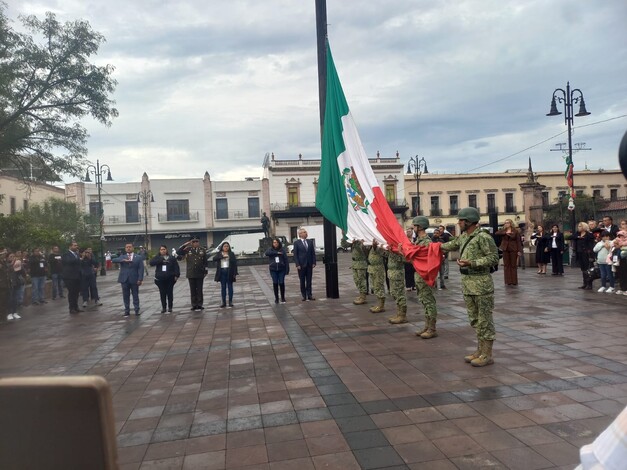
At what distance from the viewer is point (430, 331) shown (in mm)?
7496

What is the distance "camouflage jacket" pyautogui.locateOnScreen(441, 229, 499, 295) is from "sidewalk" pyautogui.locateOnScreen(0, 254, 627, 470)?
0.92 meters

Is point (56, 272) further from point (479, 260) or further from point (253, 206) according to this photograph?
point (253, 206)

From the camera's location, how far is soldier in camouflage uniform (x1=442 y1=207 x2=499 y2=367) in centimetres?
587

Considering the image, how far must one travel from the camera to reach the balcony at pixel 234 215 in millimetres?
53031

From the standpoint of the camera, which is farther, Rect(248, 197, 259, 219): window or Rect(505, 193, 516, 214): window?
Rect(505, 193, 516, 214): window

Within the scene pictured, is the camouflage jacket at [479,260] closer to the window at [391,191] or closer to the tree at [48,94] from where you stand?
the tree at [48,94]

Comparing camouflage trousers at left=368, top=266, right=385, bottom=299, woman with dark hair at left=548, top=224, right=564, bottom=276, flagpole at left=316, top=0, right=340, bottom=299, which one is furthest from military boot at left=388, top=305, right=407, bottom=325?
woman with dark hair at left=548, top=224, right=564, bottom=276

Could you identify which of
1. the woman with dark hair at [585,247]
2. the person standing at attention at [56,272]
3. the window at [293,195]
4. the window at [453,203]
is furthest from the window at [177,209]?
the woman with dark hair at [585,247]

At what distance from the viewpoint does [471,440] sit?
12.5ft

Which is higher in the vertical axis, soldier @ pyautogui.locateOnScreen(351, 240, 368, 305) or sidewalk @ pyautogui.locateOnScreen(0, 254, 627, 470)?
soldier @ pyautogui.locateOnScreen(351, 240, 368, 305)

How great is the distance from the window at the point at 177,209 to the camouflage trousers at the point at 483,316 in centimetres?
4871

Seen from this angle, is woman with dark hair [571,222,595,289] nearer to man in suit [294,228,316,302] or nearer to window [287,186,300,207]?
man in suit [294,228,316,302]

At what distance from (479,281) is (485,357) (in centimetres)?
89

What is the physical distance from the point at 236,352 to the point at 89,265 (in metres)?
8.03
